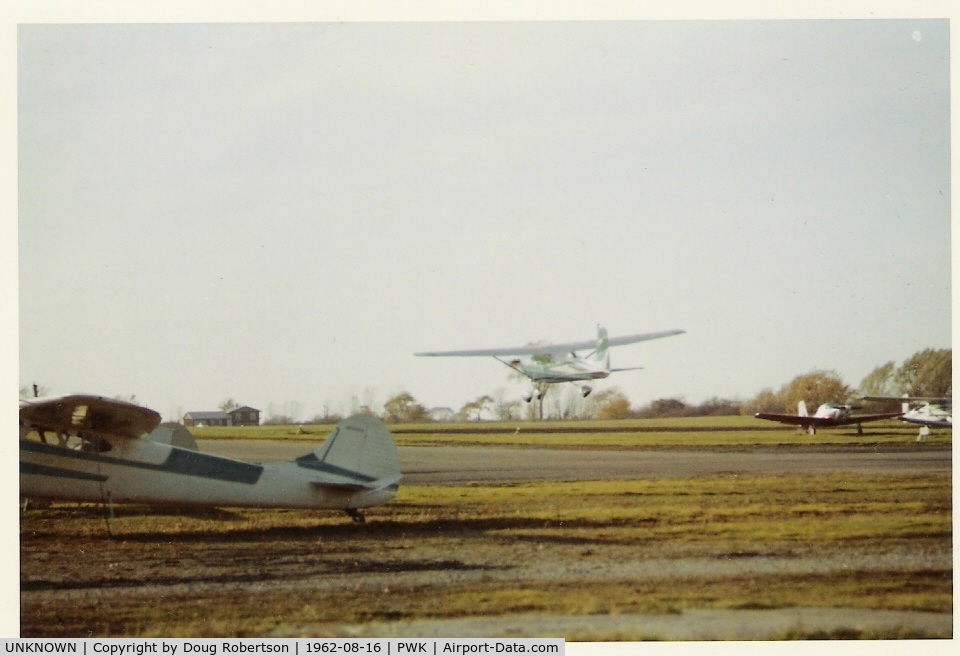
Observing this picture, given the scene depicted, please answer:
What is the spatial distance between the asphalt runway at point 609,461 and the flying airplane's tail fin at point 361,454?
0.77 meters

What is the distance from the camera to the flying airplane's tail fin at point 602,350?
840 cm

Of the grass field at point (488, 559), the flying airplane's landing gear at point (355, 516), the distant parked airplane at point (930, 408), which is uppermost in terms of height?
the distant parked airplane at point (930, 408)

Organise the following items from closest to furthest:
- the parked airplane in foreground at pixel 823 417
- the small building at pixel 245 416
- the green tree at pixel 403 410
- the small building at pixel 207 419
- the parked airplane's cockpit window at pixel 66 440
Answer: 1. the parked airplane's cockpit window at pixel 66 440
2. the small building at pixel 245 416
3. the small building at pixel 207 419
4. the green tree at pixel 403 410
5. the parked airplane in foreground at pixel 823 417

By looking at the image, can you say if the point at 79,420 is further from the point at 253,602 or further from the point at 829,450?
the point at 829,450

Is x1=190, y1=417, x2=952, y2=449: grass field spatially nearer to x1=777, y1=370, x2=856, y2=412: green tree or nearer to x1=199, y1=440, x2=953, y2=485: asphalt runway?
x1=199, y1=440, x2=953, y2=485: asphalt runway

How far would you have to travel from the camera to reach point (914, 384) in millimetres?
8672

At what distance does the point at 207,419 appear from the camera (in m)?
8.62

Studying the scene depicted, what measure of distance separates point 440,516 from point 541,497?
1.18m

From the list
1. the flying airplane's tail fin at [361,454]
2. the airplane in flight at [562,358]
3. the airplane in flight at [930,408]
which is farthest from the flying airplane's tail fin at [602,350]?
the airplane in flight at [930,408]

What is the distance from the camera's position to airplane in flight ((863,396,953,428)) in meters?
8.71

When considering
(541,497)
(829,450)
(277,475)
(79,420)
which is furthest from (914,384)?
(79,420)

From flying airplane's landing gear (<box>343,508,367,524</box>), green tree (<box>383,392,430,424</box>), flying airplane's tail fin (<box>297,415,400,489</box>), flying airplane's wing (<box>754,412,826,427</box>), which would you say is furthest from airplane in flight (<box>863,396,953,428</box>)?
flying airplane's landing gear (<box>343,508,367,524</box>)

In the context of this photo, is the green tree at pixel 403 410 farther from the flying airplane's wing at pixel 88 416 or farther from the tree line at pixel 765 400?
the flying airplane's wing at pixel 88 416

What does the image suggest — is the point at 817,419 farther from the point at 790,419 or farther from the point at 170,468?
the point at 170,468
